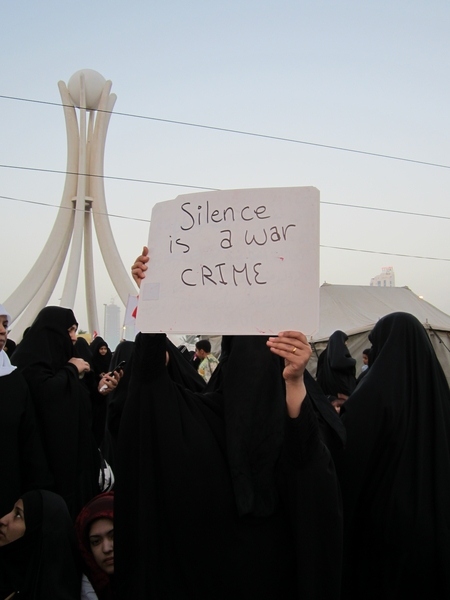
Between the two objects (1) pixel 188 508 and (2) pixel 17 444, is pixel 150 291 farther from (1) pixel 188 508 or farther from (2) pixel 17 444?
(2) pixel 17 444

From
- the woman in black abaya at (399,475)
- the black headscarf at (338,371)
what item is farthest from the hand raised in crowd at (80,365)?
the black headscarf at (338,371)

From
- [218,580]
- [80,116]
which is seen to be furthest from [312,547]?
[80,116]

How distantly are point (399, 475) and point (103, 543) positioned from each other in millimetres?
1082

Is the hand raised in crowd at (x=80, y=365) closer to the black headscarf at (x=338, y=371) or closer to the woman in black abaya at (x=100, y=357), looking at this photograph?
the woman in black abaya at (x=100, y=357)

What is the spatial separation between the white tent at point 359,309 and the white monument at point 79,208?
9.42 metres

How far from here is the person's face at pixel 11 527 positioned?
7.36 feet

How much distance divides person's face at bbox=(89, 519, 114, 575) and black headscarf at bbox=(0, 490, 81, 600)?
0.34 feet

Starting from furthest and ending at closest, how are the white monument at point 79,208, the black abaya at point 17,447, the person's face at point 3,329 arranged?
the white monument at point 79,208
the person's face at point 3,329
the black abaya at point 17,447

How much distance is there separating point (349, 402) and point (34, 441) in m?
1.37

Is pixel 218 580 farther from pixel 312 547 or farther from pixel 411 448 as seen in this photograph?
pixel 411 448

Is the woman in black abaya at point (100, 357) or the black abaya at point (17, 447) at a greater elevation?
the woman in black abaya at point (100, 357)

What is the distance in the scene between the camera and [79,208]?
21156 millimetres

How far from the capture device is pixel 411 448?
7.30 feet

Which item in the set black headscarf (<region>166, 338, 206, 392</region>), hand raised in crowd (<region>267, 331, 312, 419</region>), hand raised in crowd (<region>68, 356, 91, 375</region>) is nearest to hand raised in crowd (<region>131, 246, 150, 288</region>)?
hand raised in crowd (<region>267, 331, 312, 419</region>)
